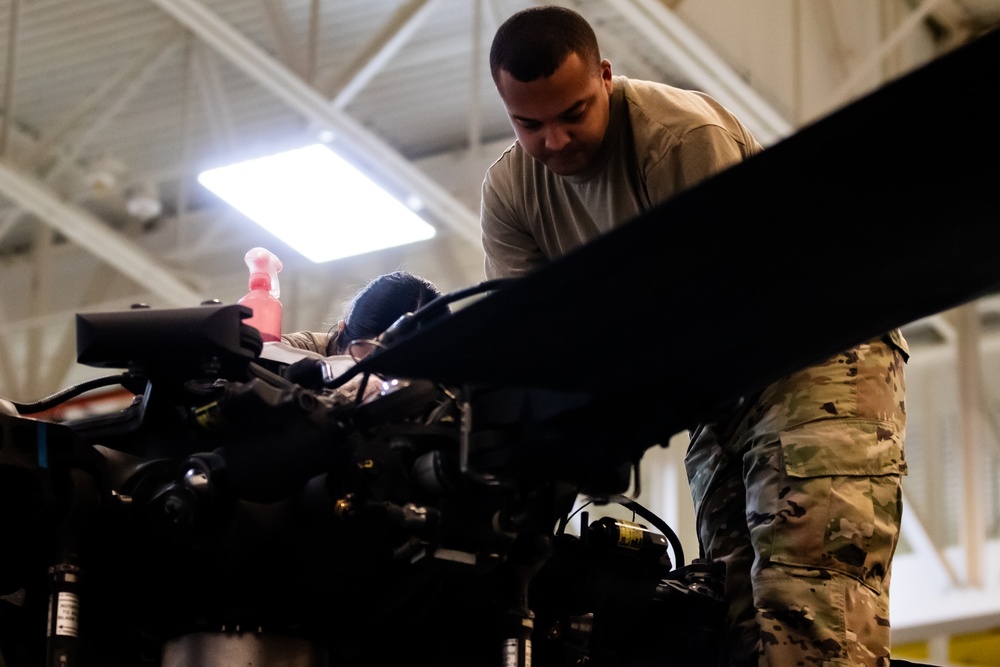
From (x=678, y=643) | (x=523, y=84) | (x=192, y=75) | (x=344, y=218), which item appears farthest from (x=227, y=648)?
(x=192, y=75)

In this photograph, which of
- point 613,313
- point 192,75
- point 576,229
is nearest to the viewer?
point 613,313

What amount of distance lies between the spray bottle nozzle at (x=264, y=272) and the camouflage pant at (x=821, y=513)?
3.19ft

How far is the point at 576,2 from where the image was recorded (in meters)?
7.74

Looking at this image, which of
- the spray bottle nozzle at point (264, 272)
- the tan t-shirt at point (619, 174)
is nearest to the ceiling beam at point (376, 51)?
the spray bottle nozzle at point (264, 272)

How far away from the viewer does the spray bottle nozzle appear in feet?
9.60

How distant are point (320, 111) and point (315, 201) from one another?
696 millimetres

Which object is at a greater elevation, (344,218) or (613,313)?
(344,218)

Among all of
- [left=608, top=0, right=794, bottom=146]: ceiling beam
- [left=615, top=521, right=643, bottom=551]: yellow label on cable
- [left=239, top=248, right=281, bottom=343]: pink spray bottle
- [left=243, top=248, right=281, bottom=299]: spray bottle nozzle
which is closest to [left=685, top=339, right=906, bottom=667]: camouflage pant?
[left=615, top=521, right=643, bottom=551]: yellow label on cable

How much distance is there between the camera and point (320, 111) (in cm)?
693

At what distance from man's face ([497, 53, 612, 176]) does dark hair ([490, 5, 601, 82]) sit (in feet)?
0.04

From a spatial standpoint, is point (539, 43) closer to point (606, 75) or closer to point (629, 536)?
point (606, 75)

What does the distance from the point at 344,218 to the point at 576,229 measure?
5.20 metres

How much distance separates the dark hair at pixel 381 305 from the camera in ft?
9.50

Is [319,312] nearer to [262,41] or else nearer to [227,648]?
[262,41]
